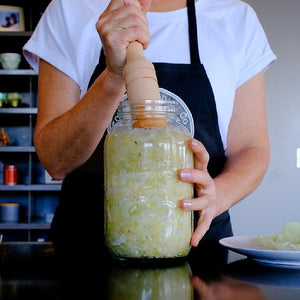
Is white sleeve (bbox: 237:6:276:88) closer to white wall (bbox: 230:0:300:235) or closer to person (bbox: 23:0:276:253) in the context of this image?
person (bbox: 23:0:276:253)

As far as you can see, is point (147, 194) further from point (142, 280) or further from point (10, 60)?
point (10, 60)

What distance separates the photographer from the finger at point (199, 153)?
2.67 ft

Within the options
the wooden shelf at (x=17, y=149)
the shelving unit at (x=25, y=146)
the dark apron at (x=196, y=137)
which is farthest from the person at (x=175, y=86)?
the shelving unit at (x=25, y=146)

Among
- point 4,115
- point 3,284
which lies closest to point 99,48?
point 3,284

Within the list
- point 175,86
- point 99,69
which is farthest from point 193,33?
point 99,69

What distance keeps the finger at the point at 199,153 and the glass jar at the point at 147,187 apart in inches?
0.6

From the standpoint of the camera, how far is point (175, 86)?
143cm

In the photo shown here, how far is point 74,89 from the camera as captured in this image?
1371 millimetres

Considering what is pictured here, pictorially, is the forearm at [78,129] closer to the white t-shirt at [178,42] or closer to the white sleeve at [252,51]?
the white t-shirt at [178,42]

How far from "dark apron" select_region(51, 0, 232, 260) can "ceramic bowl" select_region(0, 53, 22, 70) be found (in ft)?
8.06

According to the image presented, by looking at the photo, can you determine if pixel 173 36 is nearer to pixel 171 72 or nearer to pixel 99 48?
pixel 171 72

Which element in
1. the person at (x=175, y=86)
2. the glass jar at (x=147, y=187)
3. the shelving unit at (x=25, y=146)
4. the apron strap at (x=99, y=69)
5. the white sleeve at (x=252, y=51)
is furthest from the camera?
the shelving unit at (x=25, y=146)

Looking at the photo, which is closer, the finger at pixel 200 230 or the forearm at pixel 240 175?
the finger at pixel 200 230

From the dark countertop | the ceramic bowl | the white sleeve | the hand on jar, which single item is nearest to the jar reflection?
the dark countertop
